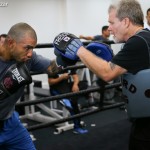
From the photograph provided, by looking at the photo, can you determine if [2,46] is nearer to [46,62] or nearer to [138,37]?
[46,62]

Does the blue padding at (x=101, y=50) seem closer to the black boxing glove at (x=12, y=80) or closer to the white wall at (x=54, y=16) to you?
the black boxing glove at (x=12, y=80)

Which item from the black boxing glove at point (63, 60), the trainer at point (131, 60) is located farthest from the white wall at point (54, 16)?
the trainer at point (131, 60)

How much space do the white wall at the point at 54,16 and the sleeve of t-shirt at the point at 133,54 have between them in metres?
5.02

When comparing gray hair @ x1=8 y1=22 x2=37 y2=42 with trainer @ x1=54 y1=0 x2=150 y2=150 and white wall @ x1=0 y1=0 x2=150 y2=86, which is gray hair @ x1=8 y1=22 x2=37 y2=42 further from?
white wall @ x1=0 y1=0 x2=150 y2=86

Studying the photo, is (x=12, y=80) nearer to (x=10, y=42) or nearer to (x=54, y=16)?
(x=10, y=42)

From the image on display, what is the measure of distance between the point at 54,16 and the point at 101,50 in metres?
5.32

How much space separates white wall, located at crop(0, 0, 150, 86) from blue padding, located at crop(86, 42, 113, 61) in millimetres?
4756

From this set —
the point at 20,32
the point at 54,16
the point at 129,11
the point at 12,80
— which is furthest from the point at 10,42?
the point at 54,16

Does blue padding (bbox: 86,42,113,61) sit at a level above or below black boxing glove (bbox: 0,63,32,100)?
above

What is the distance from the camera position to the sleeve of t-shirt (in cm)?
139

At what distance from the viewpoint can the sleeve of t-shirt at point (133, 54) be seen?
4.55ft

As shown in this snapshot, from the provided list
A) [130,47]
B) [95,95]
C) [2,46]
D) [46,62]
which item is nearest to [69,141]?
[46,62]

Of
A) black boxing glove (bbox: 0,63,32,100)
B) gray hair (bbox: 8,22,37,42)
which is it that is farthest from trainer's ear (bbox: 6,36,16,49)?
black boxing glove (bbox: 0,63,32,100)

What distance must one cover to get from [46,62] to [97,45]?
0.52 meters
